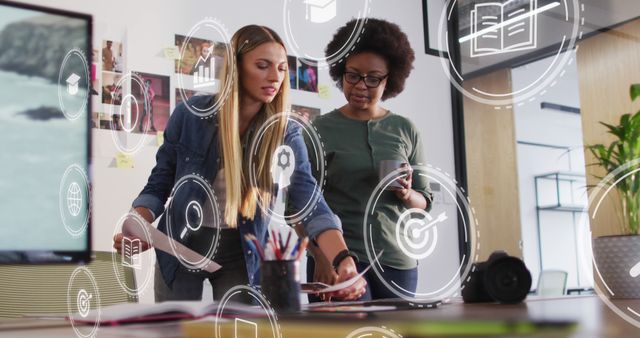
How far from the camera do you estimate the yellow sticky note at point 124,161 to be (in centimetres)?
110

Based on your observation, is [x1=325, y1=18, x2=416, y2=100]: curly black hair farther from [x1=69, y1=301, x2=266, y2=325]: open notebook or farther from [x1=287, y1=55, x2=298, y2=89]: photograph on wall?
[x1=69, y1=301, x2=266, y2=325]: open notebook

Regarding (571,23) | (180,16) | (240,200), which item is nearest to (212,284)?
(240,200)

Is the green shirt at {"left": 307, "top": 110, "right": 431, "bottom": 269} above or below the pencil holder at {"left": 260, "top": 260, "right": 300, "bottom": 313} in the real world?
above

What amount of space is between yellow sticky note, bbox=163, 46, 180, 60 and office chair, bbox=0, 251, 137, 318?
0.38 meters

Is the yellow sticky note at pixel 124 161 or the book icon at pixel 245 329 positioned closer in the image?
the book icon at pixel 245 329

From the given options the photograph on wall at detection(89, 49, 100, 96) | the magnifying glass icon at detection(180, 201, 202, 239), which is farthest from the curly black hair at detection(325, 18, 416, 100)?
the photograph on wall at detection(89, 49, 100, 96)

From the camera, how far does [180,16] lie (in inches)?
41.1

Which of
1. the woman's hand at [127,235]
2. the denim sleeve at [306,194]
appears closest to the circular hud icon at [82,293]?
the woman's hand at [127,235]

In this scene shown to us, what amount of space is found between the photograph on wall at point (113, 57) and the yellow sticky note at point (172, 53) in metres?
0.13

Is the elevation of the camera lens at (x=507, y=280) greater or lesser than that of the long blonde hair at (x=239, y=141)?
lesser

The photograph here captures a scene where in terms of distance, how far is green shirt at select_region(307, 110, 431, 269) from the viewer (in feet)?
1.88

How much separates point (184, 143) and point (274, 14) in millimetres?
260

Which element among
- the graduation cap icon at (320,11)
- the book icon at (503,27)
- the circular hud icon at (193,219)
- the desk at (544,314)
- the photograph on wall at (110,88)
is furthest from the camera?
the photograph on wall at (110,88)

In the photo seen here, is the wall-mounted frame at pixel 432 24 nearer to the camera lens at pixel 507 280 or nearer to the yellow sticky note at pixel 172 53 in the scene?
the camera lens at pixel 507 280
